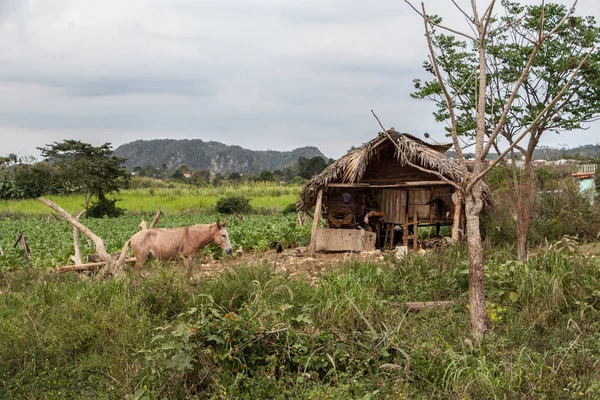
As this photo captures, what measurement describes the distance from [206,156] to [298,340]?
338 feet

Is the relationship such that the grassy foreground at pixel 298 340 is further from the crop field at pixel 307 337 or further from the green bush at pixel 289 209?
the green bush at pixel 289 209

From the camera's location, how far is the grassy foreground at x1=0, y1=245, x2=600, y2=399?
4.55m

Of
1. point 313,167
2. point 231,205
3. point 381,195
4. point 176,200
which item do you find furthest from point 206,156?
point 381,195

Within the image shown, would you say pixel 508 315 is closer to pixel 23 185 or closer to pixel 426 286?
pixel 426 286

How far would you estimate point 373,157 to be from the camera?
14.1 m

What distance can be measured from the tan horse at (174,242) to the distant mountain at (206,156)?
91.3m

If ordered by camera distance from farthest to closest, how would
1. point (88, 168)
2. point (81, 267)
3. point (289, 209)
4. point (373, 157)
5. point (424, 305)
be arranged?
point (88, 168) < point (289, 209) < point (373, 157) < point (81, 267) < point (424, 305)

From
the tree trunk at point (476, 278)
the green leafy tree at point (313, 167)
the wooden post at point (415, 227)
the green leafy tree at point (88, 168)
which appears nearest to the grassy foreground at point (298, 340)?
the tree trunk at point (476, 278)

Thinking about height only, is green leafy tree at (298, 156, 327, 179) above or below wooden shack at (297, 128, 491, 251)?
above

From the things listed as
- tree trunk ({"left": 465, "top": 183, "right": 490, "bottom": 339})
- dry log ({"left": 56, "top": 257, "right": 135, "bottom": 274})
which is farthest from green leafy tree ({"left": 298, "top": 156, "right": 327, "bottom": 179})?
tree trunk ({"left": 465, "top": 183, "right": 490, "bottom": 339})

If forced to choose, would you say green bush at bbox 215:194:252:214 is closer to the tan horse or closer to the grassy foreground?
the tan horse

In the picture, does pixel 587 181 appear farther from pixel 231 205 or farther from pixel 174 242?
pixel 174 242

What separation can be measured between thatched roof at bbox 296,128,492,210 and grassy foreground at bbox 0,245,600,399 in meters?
5.27

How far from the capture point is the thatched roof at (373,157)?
12.4m
